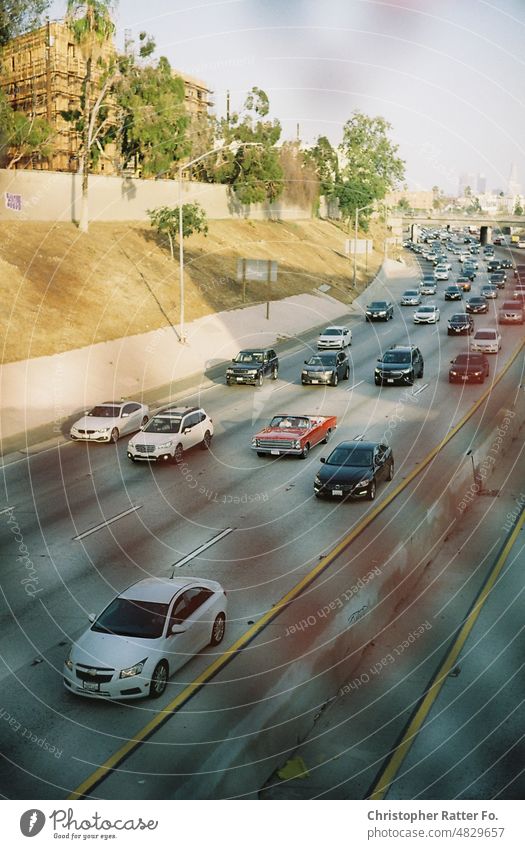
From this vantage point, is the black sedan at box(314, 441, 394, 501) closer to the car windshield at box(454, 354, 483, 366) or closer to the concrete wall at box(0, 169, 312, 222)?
the car windshield at box(454, 354, 483, 366)

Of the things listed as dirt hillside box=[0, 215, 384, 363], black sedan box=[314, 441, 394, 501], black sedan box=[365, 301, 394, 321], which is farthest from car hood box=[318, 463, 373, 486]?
→ black sedan box=[365, 301, 394, 321]

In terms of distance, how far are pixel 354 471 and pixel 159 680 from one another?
13.4 meters

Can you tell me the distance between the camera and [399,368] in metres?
48.9

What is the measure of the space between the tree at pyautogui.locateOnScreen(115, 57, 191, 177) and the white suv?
53557 mm

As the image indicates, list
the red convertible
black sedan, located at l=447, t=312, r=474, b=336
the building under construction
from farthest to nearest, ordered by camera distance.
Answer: the building under construction → black sedan, located at l=447, t=312, r=474, b=336 → the red convertible

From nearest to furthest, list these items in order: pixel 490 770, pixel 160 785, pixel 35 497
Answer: pixel 160 785
pixel 490 770
pixel 35 497

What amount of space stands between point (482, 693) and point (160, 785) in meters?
6.97

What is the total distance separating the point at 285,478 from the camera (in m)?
32.2

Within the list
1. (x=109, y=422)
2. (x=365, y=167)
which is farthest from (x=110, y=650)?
(x=365, y=167)

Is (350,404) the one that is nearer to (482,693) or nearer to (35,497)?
(35,497)

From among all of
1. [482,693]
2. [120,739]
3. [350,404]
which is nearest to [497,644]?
[482,693]

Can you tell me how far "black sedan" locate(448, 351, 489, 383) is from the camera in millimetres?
49281

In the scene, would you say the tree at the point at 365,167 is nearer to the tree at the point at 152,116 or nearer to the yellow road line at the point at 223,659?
the tree at the point at 152,116

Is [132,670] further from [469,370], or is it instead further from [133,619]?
[469,370]
